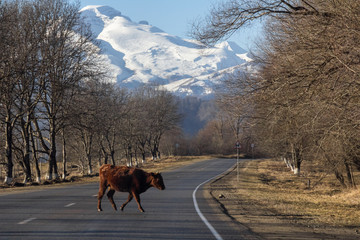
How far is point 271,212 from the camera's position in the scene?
15.2 m

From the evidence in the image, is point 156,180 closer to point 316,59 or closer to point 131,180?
point 131,180

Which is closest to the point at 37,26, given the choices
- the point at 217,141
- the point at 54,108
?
the point at 54,108

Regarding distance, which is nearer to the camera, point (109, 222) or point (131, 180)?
point (109, 222)

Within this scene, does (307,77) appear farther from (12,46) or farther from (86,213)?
(12,46)

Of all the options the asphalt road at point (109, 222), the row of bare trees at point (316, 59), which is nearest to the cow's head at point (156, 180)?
the asphalt road at point (109, 222)

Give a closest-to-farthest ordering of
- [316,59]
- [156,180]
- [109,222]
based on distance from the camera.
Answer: [109,222]
[156,180]
[316,59]

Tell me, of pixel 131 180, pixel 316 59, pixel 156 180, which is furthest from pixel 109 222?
pixel 316 59

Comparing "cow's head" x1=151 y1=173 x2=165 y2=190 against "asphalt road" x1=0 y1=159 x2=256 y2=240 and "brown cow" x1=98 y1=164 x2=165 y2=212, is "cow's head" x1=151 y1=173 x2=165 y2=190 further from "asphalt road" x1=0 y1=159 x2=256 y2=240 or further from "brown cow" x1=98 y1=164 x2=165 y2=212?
"asphalt road" x1=0 y1=159 x2=256 y2=240

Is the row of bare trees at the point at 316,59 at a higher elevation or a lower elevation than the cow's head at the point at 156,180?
higher

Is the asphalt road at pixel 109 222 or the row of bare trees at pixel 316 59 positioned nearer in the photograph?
the asphalt road at pixel 109 222

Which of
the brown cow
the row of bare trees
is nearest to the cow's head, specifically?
the brown cow

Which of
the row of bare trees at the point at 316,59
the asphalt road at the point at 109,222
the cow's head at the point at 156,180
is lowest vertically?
the asphalt road at the point at 109,222

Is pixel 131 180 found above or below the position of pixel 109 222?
above

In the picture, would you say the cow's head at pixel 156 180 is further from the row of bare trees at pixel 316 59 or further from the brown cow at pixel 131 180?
Result: the row of bare trees at pixel 316 59
